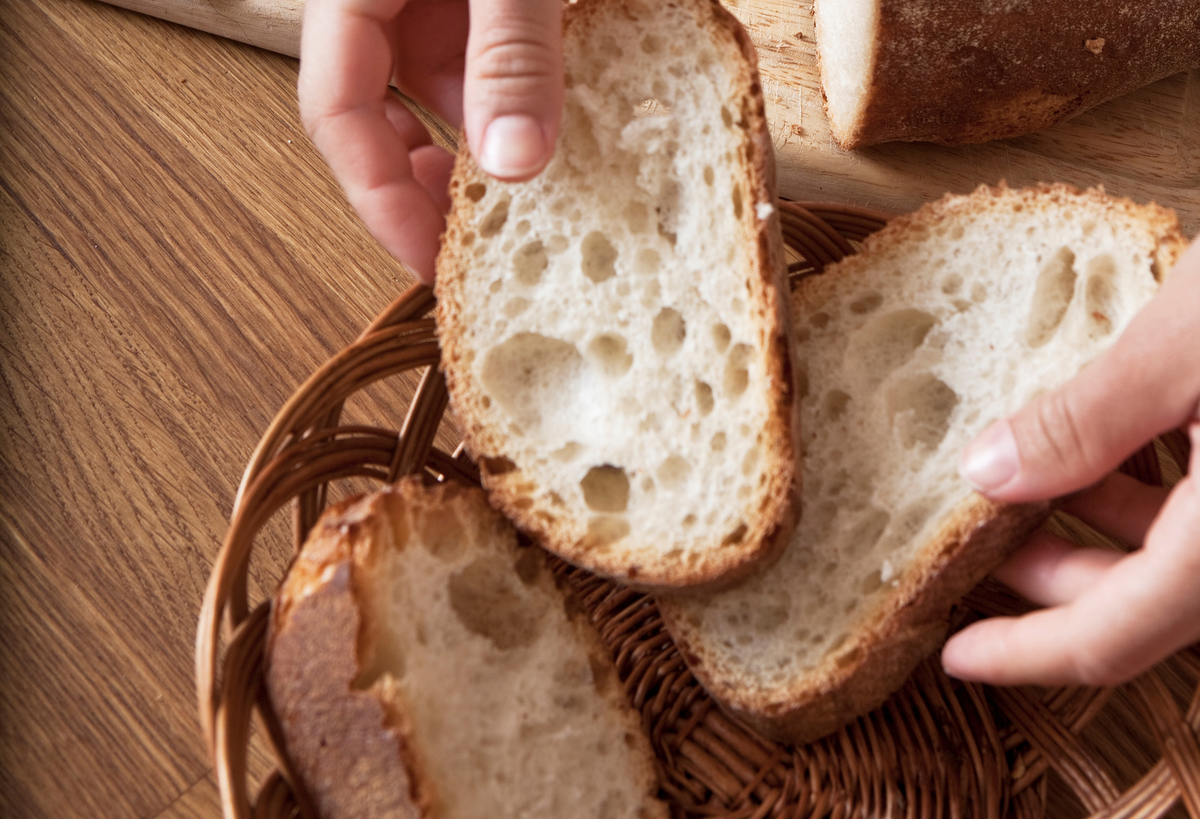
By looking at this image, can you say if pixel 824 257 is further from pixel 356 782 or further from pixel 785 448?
pixel 356 782

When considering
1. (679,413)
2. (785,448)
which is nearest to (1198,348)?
(785,448)

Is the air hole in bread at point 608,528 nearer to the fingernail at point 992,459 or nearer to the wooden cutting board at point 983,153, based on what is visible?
the fingernail at point 992,459

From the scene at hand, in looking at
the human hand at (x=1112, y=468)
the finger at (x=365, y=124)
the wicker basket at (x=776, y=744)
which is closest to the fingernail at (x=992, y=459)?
the human hand at (x=1112, y=468)

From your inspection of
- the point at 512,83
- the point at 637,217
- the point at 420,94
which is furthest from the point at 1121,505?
the point at 420,94

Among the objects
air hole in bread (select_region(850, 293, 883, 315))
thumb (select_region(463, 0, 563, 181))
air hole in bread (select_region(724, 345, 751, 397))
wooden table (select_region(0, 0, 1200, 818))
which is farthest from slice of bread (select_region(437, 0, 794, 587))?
wooden table (select_region(0, 0, 1200, 818))

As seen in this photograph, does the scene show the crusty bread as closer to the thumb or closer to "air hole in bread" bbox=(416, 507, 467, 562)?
the thumb

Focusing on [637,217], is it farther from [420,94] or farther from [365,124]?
[420,94]
